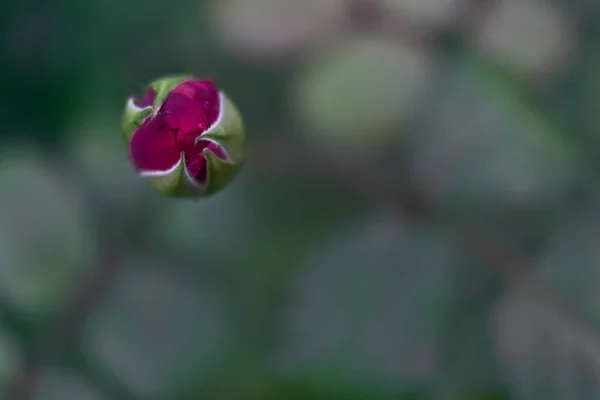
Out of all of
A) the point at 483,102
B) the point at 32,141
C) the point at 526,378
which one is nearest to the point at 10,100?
the point at 32,141

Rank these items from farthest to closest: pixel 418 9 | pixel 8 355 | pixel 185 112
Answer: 1. pixel 418 9
2. pixel 8 355
3. pixel 185 112

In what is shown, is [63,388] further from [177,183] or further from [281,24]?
[281,24]

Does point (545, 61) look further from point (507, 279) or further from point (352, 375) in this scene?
point (352, 375)

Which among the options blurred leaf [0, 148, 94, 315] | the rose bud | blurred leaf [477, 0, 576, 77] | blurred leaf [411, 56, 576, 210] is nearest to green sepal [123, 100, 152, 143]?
the rose bud

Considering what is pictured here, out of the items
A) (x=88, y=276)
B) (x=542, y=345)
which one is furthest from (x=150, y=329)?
(x=542, y=345)

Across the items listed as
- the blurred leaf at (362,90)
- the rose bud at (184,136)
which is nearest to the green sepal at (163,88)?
the rose bud at (184,136)

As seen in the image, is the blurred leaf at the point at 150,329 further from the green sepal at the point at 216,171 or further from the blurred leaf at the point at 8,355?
the green sepal at the point at 216,171
